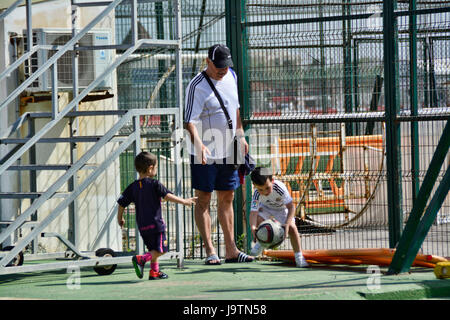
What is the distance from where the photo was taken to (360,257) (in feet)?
28.1

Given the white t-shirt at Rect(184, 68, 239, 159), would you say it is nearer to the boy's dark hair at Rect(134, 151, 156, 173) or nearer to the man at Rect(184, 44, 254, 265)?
the man at Rect(184, 44, 254, 265)

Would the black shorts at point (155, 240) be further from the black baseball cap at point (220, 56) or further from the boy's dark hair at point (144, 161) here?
the black baseball cap at point (220, 56)

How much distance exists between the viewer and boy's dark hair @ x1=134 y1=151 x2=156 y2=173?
7.85 m

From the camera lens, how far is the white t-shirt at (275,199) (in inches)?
344

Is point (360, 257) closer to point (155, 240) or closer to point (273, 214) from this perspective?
point (273, 214)

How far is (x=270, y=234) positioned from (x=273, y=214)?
22.6 inches

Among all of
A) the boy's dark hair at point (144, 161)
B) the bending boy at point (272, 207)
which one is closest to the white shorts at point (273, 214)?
the bending boy at point (272, 207)

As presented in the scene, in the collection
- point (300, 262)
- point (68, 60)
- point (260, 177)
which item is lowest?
point (300, 262)

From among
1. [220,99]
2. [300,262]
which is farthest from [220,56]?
[300,262]

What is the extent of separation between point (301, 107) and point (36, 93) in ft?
10.8

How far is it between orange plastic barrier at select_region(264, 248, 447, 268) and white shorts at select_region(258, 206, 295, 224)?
1.34ft

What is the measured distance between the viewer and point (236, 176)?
8891 mm

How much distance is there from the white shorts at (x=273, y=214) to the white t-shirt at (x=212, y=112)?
2.32 feet

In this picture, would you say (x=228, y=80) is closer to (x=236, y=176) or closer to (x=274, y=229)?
(x=236, y=176)
